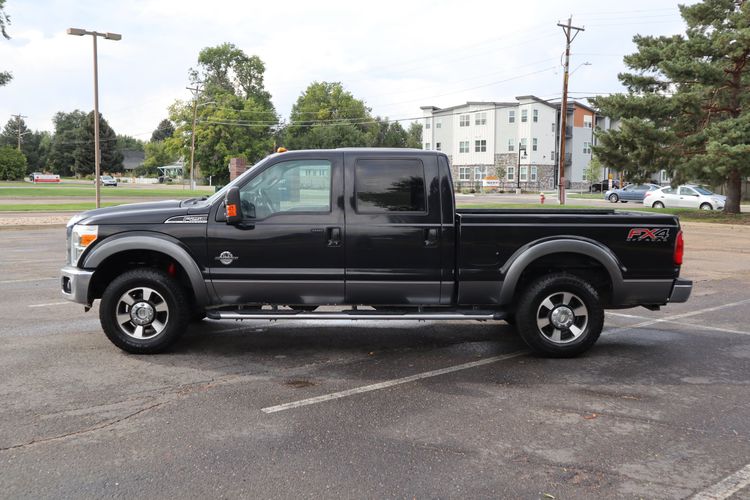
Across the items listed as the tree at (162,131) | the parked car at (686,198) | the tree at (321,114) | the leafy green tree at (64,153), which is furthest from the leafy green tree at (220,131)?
the tree at (162,131)

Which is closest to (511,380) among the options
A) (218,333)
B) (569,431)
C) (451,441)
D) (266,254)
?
(569,431)

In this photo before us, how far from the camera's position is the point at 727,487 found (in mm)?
3574

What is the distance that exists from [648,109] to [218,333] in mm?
25880

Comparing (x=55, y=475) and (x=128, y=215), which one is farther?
(x=128, y=215)

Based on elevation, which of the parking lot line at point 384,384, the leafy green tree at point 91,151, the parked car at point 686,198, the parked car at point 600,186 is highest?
the leafy green tree at point 91,151

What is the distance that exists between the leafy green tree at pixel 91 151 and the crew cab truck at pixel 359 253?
105681 millimetres

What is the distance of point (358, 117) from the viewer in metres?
103

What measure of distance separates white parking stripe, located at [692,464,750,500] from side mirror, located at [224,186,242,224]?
167 inches

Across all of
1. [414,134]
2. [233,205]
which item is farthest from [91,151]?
[233,205]

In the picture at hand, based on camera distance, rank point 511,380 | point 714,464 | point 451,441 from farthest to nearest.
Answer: point 511,380 < point 451,441 < point 714,464

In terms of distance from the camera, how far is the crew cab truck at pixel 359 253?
19.6 ft

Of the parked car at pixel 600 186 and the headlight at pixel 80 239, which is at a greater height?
the parked car at pixel 600 186

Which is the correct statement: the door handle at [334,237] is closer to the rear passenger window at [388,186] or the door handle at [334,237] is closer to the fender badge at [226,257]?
the rear passenger window at [388,186]

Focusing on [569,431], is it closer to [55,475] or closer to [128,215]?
[55,475]
